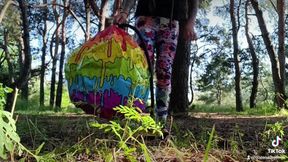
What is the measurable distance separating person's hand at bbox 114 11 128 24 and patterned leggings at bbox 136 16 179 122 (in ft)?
0.57

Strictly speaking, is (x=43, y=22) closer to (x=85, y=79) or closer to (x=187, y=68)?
(x=187, y=68)

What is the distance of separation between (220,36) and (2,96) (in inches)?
1026

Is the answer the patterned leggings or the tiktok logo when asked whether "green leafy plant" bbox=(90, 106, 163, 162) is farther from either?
the patterned leggings

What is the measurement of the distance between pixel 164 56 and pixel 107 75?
0.69 meters

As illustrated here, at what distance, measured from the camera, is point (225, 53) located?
26.4 m

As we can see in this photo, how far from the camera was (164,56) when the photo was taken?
256cm

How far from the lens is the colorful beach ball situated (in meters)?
1.92

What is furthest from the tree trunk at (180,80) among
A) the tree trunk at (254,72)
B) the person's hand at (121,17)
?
the tree trunk at (254,72)

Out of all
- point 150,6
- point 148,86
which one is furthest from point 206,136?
point 150,6

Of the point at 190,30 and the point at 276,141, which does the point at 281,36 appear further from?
the point at 276,141

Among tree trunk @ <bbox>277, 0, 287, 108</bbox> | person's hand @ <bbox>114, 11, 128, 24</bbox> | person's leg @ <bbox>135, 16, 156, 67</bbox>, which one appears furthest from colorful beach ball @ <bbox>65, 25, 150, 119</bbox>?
tree trunk @ <bbox>277, 0, 287, 108</bbox>

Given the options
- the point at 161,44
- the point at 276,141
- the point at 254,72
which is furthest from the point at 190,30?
the point at 254,72

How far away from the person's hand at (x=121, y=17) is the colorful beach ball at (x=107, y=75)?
0.30 metres

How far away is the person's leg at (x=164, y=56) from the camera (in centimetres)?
250
